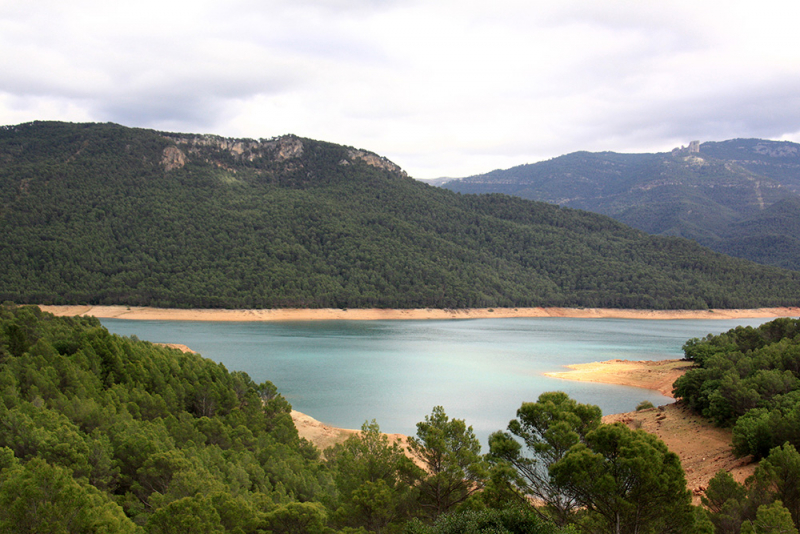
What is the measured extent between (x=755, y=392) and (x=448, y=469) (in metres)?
15.4

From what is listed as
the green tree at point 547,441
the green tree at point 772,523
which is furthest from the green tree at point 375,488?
the green tree at point 772,523

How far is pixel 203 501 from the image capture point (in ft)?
31.8

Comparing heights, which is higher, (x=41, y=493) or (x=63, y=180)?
(x=63, y=180)

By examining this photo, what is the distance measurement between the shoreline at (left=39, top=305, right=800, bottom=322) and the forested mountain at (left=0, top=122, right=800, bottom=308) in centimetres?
158

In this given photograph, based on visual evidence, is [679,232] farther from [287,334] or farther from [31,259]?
[31,259]

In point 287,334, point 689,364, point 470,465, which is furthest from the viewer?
point 287,334

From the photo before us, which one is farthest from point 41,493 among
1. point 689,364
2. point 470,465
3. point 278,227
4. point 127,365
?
point 278,227

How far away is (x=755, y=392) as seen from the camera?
67.6 feet

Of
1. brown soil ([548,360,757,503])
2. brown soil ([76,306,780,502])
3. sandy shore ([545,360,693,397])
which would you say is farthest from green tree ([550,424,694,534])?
sandy shore ([545,360,693,397])

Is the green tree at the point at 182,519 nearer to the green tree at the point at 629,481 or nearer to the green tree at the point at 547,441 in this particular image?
the green tree at the point at 547,441

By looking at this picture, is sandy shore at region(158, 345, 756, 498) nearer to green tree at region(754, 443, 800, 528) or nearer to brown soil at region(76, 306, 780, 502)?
brown soil at region(76, 306, 780, 502)

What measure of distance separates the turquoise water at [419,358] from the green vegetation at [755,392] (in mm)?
5201

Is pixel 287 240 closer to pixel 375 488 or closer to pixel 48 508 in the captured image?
pixel 375 488

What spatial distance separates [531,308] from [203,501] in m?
94.0
